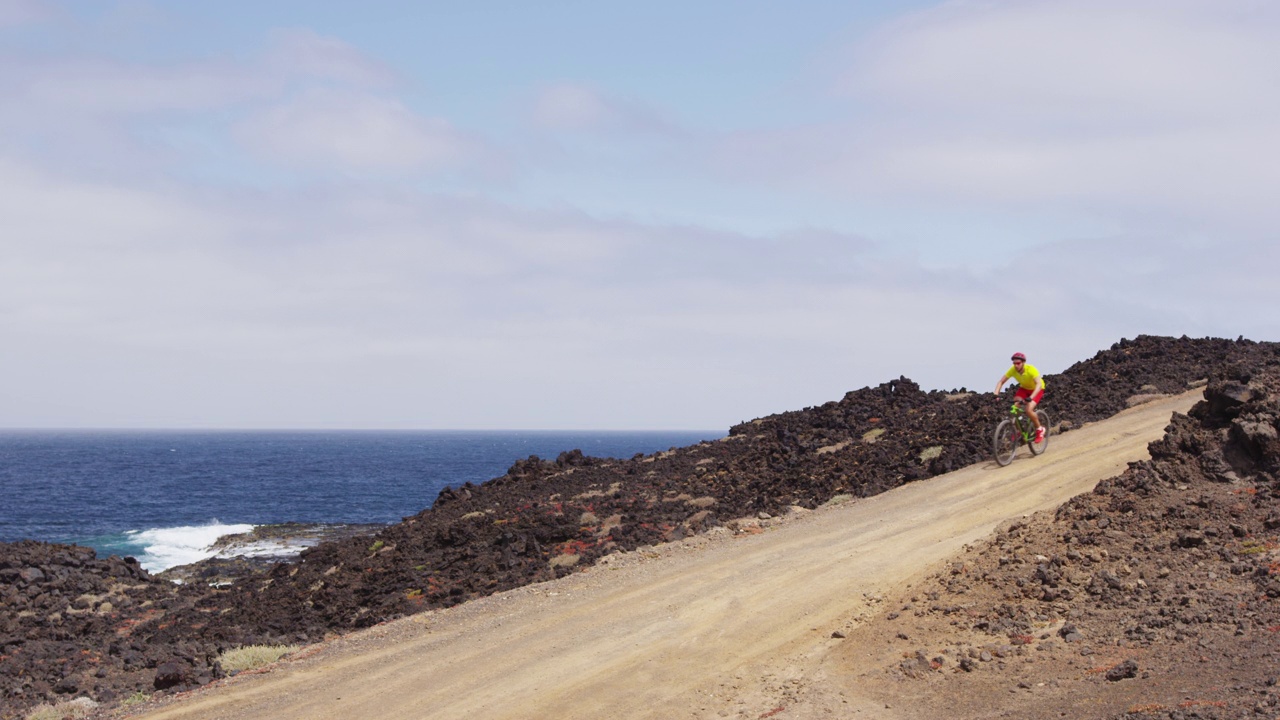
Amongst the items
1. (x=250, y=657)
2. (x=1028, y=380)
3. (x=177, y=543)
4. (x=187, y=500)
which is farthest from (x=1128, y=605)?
(x=187, y=500)

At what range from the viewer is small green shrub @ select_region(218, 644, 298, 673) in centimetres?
1714

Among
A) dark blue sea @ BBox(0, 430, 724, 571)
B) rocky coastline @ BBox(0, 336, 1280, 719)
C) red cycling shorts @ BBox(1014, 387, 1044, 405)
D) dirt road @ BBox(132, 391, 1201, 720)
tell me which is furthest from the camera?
dark blue sea @ BBox(0, 430, 724, 571)

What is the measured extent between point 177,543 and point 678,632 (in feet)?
156

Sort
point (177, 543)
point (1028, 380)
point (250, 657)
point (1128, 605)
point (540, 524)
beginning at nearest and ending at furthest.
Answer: point (1128, 605)
point (250, 657)
point (1028, 380)
point (540, 524)
point (177, 543)

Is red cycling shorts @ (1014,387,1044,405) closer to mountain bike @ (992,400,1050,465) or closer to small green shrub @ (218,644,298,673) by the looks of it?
mountain bike @ (992,400,1050,465)

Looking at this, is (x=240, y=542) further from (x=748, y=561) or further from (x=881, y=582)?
(x=881, y=582)

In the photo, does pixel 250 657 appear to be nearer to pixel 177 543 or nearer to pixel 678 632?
pixel 678 632

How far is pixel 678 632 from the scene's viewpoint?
14.7 metres

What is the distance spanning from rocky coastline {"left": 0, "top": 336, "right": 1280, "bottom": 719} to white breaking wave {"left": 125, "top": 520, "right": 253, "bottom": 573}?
41.9 feet

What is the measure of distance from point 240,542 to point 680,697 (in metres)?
44.3

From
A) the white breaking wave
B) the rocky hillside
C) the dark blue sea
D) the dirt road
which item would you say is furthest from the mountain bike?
the dark blue sea

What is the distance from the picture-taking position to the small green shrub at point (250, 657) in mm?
17141

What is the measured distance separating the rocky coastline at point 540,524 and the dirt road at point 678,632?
234 centimetres

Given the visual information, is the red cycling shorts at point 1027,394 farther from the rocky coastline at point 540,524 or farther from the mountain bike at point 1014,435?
the rocky coastline at point 540,524
